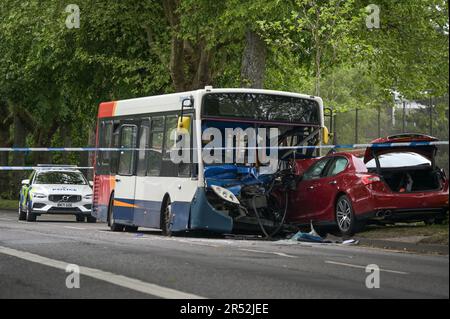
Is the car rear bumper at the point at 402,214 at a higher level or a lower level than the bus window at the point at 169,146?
lower

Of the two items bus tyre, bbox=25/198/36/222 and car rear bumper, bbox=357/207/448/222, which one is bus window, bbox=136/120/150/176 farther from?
bus tyre, bbox=25/198/36/222

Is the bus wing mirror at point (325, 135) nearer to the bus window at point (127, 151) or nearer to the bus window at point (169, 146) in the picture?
the bus window at point (169, 146)

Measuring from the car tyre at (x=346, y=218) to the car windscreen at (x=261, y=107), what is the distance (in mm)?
2630

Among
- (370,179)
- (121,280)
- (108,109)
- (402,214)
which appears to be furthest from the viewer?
(108,109)

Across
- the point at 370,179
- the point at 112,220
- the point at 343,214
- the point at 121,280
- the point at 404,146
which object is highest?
the point at 404,146

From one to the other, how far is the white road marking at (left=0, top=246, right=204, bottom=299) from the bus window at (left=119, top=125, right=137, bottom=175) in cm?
878

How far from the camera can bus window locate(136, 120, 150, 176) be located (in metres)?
24.7

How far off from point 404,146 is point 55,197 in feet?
47.6

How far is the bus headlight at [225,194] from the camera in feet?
69.9

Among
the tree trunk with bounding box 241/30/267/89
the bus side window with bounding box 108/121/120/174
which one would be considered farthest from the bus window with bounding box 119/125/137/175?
the tree trunk with bounding box 241/30/267/89

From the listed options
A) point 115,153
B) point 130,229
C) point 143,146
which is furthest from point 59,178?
point 143,146

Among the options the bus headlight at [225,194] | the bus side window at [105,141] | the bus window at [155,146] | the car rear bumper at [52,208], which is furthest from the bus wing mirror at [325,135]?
the car rear bumper at [52,208]

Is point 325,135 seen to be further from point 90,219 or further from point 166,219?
point 90,219

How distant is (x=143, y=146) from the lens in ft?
81.9
